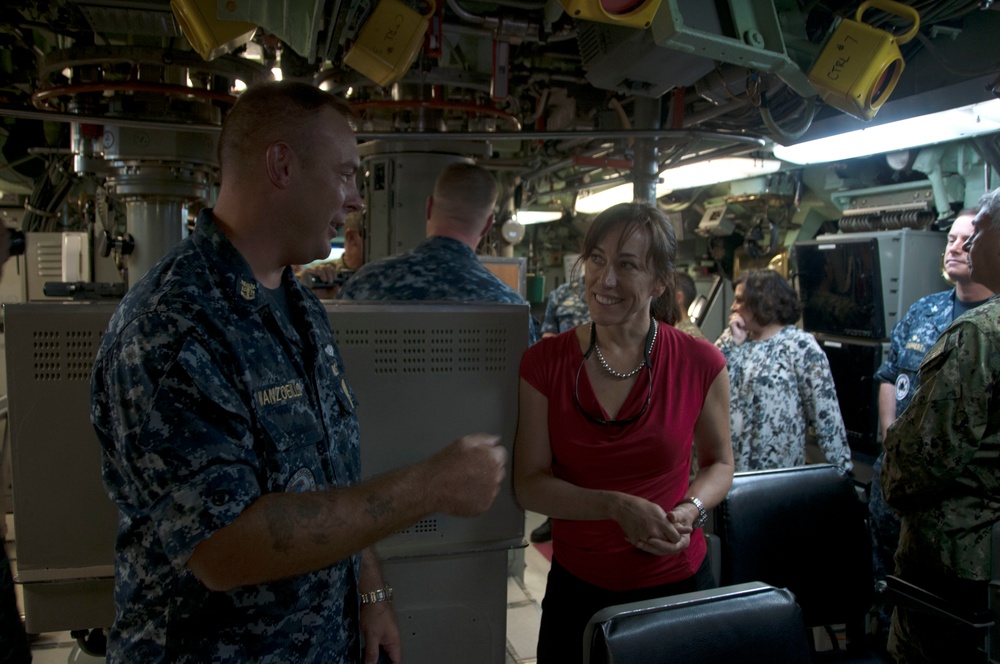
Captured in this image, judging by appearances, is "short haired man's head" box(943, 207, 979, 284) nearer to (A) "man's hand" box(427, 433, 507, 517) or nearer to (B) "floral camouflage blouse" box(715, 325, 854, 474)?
(B) "floral camouflage blouse" box(715, 325, 854, 474)

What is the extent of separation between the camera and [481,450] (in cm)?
111

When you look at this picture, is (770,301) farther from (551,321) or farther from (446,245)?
(446,245)

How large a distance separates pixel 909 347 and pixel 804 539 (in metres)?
1.50

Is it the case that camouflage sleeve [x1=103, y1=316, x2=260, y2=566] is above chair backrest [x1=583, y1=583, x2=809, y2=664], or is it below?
above

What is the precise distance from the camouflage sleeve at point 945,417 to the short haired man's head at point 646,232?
0.76 meters

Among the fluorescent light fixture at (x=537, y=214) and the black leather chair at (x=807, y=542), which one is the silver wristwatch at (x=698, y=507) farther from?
the fluorescent light fixture at (x=537, y=214)

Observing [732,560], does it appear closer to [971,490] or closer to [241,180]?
[971,490]

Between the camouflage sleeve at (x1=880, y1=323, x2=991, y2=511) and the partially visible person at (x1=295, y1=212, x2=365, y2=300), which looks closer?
the camouflage sleeve at (x1=880, y1=323, x2=991, y2=511)

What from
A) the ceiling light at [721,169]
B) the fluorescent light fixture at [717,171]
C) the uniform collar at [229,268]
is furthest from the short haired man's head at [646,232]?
the ceiling light at [721,169]

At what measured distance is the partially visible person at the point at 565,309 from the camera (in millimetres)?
4020

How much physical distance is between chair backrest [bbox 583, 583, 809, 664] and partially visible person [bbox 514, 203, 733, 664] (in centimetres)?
28

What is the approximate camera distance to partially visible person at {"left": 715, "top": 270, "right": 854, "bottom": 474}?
9.45 feet

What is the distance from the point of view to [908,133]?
3383mm

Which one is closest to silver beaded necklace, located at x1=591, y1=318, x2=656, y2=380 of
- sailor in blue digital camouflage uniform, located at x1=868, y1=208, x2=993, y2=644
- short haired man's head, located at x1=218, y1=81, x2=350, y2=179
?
short haired man's head, located at x1=218, y1=81, x2=350, y2=179
